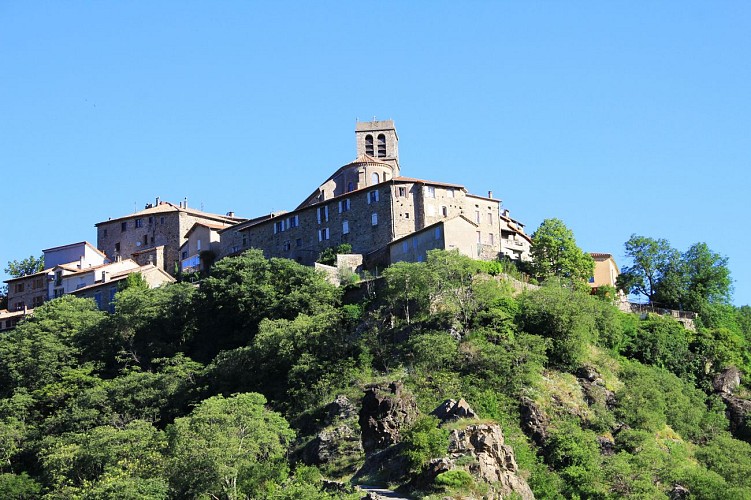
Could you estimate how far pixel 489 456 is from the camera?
62.5m

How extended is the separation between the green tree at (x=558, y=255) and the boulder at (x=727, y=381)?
12.2 meters

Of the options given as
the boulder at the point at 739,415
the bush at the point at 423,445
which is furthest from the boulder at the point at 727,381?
the bush at the point at 423,445

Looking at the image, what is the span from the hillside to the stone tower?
2903 centimetres

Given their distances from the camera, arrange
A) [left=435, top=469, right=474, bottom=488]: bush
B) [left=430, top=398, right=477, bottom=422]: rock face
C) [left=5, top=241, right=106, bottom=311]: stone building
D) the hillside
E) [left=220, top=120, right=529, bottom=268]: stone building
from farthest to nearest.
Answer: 1. [left=5, top=241, right=106, bottom=311]: stone building
2. [left=220, top=120, right=529, bottom=268]: stone building
3. [left=430, top=398, right=477, bottom=422]: rock face
4. the hillside
5. [left=435, top=469, right=474, bottom=488]: bush

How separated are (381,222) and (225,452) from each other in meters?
35.8

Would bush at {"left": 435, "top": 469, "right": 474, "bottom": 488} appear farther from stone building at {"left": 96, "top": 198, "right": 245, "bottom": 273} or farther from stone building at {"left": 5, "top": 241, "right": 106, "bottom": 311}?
stone building at {"left": 5, "top": 241, "right": 106, "bottom": 311}

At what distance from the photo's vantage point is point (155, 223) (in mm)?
120750

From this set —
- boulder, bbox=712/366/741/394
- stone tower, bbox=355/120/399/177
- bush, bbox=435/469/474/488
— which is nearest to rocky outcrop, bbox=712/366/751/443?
boulder, bbox=712/366/741/394

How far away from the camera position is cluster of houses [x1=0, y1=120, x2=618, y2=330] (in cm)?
9519

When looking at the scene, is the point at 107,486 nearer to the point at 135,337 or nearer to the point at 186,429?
the point at 186,429

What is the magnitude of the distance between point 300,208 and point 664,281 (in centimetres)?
3046

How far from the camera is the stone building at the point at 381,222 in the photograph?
3644 inches

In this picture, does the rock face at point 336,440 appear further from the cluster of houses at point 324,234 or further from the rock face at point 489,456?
the cluster of houses at point 324,234

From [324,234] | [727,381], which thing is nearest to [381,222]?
[324,234]
